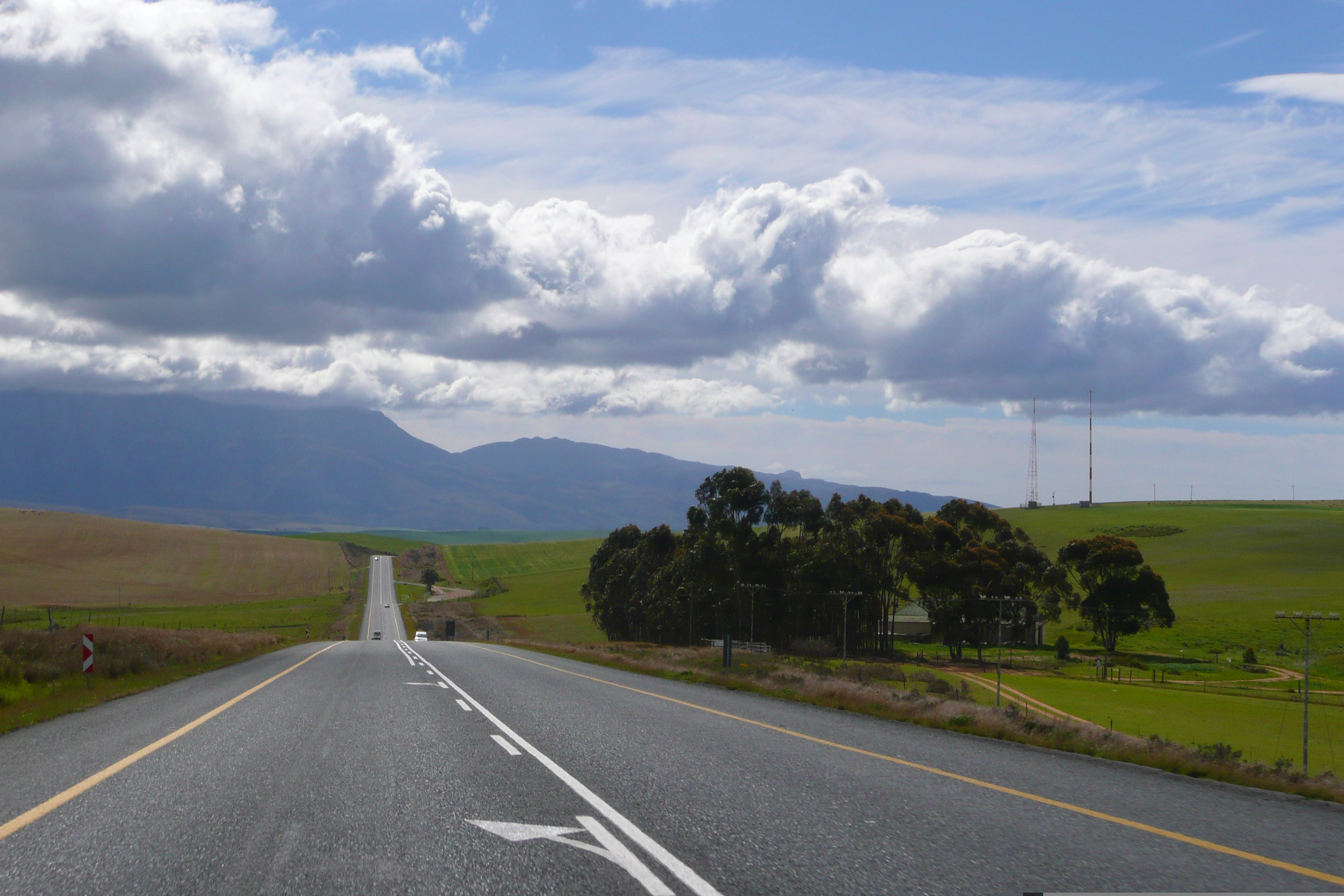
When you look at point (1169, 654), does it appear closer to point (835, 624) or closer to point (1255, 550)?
point (835, 624)

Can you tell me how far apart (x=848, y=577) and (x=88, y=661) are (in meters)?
67.9

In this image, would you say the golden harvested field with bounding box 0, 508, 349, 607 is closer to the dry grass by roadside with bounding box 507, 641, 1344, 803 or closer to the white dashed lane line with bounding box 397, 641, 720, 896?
the dry grass by roadside with bounding box 507, 641, 1344, 803

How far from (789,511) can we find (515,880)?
83.7 metres

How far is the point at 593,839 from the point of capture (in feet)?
24.9

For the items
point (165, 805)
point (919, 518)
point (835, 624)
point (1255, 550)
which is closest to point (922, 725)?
point (165, 805)

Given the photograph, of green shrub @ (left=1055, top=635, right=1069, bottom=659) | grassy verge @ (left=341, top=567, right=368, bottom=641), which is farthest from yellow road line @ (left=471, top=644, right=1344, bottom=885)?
green shrub @ (left=1055, top=635, right=1069, bottom=659)

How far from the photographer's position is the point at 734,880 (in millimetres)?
6496

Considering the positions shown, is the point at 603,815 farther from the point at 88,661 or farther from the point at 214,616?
the point at 214,616

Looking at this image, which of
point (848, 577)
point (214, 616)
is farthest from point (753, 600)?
point (214, 616)

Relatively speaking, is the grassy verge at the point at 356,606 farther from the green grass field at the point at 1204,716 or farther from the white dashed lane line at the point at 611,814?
the white dashed lane line at the point at 611,814

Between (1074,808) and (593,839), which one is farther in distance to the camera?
(1074,808)

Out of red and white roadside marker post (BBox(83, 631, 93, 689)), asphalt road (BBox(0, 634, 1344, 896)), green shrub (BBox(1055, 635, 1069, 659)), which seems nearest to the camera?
asphalt road (BBox(0, 634, 1344, 896))

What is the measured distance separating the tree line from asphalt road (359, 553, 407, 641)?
28.2 meters

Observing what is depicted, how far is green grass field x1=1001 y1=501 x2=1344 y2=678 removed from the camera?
92.4 metres
